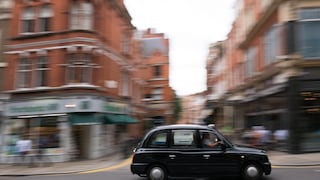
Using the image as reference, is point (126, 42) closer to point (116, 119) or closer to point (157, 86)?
point (116, 119)

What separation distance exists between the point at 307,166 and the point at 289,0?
30.7 ft

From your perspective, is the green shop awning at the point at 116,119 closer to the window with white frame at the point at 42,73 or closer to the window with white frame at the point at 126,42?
the window with white frame at the point at 42,73

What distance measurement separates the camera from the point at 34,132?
77.8 feet

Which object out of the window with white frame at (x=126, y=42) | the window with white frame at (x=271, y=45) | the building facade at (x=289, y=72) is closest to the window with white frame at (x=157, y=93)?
the window with white frame at (x=126, y=42)

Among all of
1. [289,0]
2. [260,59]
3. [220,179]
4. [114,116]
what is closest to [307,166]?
[220,179]

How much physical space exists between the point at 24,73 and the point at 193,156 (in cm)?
1629

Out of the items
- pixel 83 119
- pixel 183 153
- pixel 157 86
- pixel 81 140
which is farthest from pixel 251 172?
pixel 157 86

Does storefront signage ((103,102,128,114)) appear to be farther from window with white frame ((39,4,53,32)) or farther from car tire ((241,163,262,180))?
car tire ((241,163,262,180))

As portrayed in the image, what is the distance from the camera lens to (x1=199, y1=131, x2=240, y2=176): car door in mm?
11375

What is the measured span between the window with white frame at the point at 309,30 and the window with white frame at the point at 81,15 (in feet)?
40.7

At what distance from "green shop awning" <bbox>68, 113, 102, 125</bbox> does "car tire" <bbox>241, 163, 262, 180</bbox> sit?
1343cm

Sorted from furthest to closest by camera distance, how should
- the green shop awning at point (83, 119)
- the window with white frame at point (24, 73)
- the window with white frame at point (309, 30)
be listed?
the window with white frame at point (24, 73), the green shop awning at point (83, 119), the window with white frame at point (309, 30)

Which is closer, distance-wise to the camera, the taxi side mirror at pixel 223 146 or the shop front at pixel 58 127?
the taxi side mirror at pixel 223 146

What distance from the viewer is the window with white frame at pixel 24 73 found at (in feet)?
79.7
